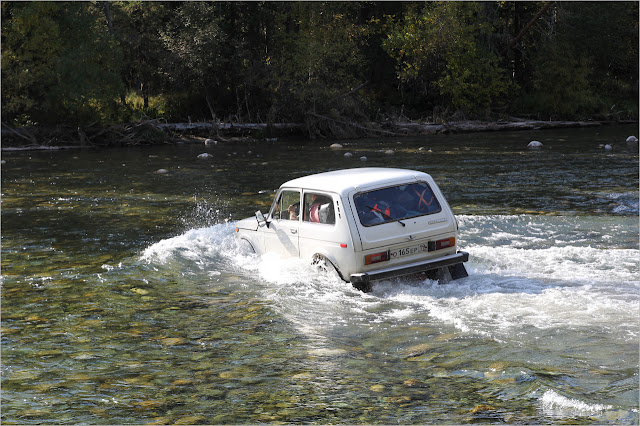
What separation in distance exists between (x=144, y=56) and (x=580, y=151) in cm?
2909

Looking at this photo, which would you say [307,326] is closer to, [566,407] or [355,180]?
[355,180]

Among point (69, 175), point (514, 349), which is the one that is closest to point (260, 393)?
point (514, 349)

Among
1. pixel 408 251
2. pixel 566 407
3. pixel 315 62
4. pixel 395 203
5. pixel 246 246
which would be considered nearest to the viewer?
pixel 566 407

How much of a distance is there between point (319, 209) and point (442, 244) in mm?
1808

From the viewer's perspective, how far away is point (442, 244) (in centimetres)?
1073

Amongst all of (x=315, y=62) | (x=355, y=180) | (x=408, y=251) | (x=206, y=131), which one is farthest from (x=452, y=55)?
(x=408, y=251)

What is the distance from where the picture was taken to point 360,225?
33.7 feet

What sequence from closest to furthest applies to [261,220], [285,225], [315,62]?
[285,225] < [261,220] < [315,62]

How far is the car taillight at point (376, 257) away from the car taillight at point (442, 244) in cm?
70

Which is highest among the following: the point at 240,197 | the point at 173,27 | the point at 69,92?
the point at 173,27

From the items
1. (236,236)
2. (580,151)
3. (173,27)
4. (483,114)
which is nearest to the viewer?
(236,236)

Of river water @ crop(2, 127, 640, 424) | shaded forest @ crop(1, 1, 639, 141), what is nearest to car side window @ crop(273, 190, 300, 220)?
river water @ crop(2, 127, 640, 424)

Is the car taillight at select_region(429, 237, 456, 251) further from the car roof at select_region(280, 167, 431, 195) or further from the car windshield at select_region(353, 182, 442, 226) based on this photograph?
the car roof at select_region(280, 167, 431, 195)

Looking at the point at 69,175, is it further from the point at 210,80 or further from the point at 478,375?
the point at 478,375
